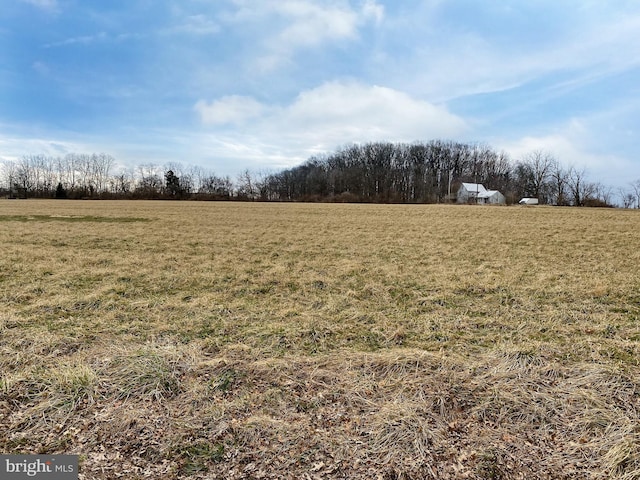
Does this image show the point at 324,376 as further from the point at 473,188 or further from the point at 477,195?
the point at 473,188

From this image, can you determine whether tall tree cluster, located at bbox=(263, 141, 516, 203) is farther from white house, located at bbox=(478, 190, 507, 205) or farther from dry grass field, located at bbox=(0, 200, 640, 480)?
dry grass field, located at bbox=(0, 200, 640, 480)

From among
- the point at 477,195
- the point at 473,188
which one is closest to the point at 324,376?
the point at 477,195

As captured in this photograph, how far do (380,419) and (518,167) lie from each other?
80233 millimetres

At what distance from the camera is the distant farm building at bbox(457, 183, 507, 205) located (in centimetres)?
6250

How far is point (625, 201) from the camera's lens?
51.4 metres

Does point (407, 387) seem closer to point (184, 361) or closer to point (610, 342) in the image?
point (184, 361)

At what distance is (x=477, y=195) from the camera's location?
6366 cm

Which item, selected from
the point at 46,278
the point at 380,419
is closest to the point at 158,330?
the point at 380,419
